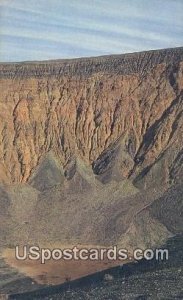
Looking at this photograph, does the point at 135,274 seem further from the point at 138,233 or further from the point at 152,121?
the point at 152,121

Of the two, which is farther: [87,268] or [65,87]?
[65,87]

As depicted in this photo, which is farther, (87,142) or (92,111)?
(92,111)

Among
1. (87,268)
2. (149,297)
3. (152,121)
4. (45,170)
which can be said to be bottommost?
(149,297)

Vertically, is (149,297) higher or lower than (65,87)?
lower

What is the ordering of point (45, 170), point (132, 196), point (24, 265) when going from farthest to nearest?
point (45, 170) → point (132, 196) → point (24, 265)

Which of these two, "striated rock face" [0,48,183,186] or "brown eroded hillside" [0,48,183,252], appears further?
"striated rock face" [0,48,183,186]

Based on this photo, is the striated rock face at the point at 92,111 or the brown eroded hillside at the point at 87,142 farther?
the striated rock face at the point at 92,111

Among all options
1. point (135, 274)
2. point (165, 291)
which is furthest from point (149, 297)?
point (135, 274)

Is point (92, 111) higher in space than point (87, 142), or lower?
higher
